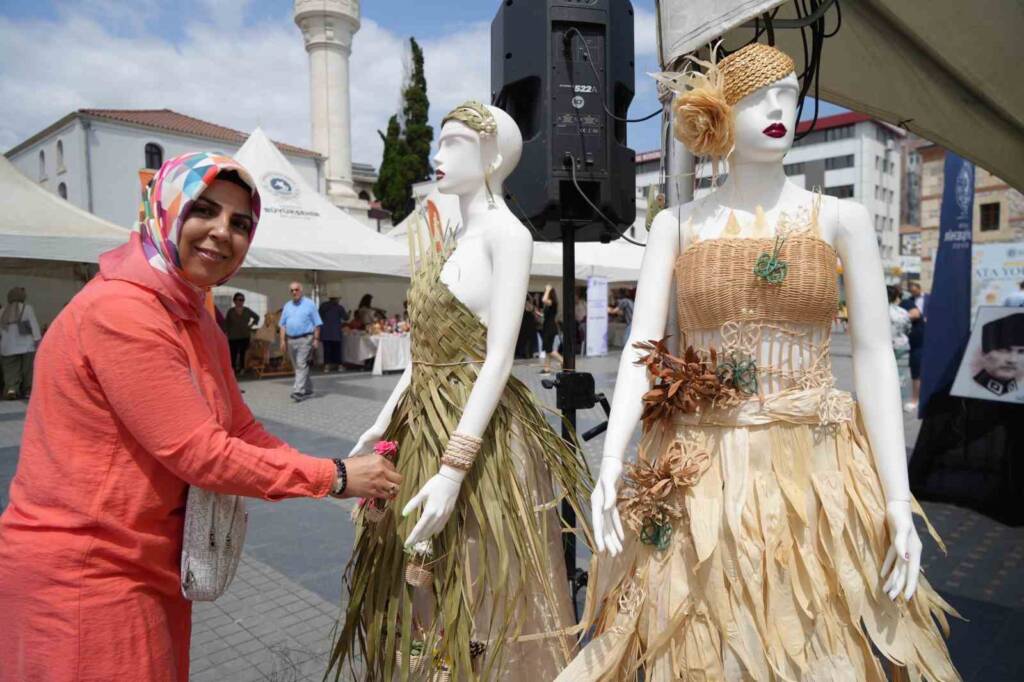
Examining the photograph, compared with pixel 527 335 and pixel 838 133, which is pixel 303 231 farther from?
pixel 838 133

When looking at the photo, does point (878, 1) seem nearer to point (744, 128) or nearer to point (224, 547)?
point (744, 128)

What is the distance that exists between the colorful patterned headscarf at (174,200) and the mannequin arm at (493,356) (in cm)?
67

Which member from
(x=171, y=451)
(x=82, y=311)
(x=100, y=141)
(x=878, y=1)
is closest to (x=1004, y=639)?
(x=878, y=1)

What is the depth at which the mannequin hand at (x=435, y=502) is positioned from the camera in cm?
170

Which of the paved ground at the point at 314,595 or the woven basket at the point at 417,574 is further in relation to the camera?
the paved ground at the point at 314,595

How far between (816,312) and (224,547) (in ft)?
4.45

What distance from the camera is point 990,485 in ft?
14.6

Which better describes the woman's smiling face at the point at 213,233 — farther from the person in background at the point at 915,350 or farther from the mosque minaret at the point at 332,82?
the mosque minaret at the point at 332,82

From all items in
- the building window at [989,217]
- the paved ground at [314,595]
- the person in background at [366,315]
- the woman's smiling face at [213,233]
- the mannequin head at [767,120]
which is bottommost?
the paved ground at [314,595]

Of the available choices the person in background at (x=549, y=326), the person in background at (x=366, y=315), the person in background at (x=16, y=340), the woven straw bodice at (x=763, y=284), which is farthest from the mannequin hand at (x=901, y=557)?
the person in background at (x=366, y=315)

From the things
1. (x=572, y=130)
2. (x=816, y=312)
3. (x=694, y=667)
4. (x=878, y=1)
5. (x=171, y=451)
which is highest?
(x=878, y=1)

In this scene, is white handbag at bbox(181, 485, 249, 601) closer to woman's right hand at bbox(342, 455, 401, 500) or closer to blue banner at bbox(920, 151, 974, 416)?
woman's right hand at bbox(342, 455, 401, 500)

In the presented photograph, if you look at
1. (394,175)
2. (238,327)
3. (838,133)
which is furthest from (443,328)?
(838,133)

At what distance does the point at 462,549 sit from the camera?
1.83 m
